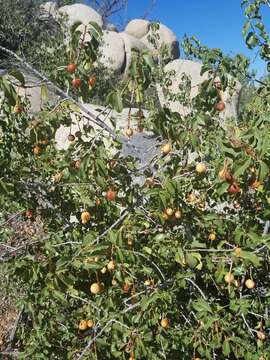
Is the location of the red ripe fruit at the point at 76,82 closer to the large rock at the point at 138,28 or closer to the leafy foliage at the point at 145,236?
the leafy foliage at the point at 145,236

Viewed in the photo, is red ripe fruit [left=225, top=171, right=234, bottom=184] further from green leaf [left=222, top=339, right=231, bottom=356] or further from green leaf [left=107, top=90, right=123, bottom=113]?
green leaf [left=222, top=339, right=231, bottom=356]

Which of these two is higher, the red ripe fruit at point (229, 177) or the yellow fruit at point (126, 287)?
the red ripe fruit at point (229, 177)

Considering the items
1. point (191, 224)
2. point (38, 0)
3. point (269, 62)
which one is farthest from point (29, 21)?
point (191, 224)

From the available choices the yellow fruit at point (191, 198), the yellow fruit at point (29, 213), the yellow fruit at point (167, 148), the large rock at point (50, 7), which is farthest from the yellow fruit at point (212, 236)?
the large rock at point (50, 7)

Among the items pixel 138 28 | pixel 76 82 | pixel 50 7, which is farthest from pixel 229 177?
pixel 138 28

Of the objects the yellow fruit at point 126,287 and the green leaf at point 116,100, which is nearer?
the green leaf at point 116,100

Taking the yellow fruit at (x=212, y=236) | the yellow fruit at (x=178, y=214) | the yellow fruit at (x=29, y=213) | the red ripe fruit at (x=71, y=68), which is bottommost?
the yellow fruit at (x=29, y=213)

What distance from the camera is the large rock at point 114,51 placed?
55.7 ft

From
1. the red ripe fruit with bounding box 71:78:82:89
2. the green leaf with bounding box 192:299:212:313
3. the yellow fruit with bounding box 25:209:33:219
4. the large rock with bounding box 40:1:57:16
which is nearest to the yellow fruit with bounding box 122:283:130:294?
the green leaf with bounding box 192:299:212:313

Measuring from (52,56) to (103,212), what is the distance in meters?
9.90

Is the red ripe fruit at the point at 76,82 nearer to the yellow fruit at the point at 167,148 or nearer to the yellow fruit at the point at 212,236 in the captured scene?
the yellow fruit at the point at 167,148

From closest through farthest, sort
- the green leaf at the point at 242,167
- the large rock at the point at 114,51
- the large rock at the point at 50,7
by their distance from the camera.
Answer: the green leaf at the point at 242,167 < the large rock at the point at 50,7 < the large rock at the point at 114,51

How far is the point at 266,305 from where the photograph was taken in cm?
268

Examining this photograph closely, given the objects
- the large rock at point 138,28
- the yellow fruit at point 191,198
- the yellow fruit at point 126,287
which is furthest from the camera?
the large rock at point 138,28
